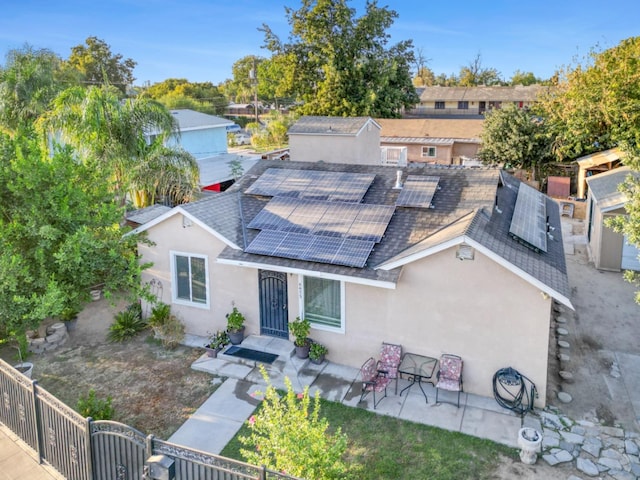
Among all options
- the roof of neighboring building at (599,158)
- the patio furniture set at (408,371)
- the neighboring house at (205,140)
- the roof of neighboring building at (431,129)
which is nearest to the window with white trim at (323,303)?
the patio furniture set at (408,371)

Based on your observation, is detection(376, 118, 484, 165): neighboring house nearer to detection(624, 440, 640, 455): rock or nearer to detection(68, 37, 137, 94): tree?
detection(624, 440, 640, 455): rock

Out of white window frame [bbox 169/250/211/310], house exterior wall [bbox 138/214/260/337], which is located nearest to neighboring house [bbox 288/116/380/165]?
house exterior wall [bbox 138/214/260/337]

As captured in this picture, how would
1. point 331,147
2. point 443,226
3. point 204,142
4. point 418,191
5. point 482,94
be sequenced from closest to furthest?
point 443,226, point 418,191, point 331,147, point 204,142, point 482,94

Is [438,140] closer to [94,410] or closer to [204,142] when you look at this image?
[204,142]

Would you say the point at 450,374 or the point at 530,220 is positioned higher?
the point at 530,220

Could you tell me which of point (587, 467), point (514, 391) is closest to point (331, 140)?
point (514, 391)

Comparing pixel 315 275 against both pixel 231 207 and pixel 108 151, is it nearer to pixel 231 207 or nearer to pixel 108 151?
pixel 231 207

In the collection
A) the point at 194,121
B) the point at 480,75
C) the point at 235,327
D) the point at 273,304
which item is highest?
the point at 480,75
